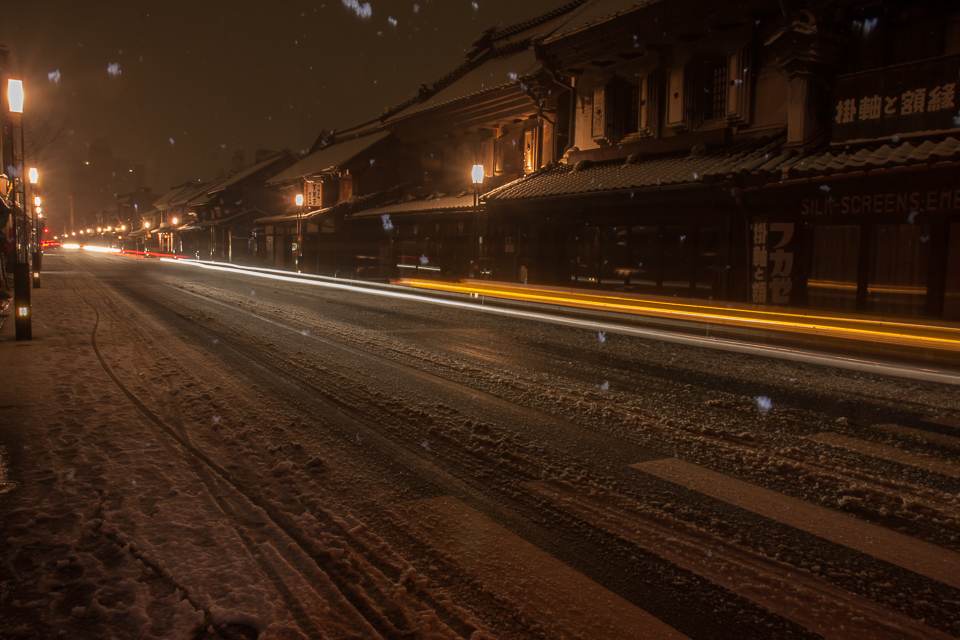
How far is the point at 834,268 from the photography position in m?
12.4

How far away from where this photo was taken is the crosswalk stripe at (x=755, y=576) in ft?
7.60

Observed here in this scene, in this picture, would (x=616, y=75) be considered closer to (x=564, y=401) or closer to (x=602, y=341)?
(x=602, y=341)

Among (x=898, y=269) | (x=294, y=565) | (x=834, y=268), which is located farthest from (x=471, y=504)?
(x=834, y=268)

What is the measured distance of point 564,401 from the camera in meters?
5.78

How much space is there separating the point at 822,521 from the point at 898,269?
10.7m

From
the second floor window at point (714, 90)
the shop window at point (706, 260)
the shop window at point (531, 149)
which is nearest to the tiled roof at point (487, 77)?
the shop window at point (531, 149)

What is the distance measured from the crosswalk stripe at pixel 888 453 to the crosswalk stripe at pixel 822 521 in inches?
53.3

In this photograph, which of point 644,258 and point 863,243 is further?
point 644,258

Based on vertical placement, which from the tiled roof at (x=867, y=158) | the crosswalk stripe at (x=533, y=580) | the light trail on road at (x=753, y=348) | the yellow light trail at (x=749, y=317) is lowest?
the crosswalk stripe at (x=533, y=580)

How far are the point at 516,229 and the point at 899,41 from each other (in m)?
12.1

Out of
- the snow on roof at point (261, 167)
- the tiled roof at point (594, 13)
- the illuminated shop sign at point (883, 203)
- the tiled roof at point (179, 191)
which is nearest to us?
the illuminated shop sign at point (883, 203)

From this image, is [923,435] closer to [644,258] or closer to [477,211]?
[644,258]

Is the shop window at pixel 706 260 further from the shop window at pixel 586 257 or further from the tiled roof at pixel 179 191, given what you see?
the tiled roof at pixel 179 191

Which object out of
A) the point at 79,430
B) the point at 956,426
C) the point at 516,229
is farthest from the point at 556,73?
the point at 79,430
